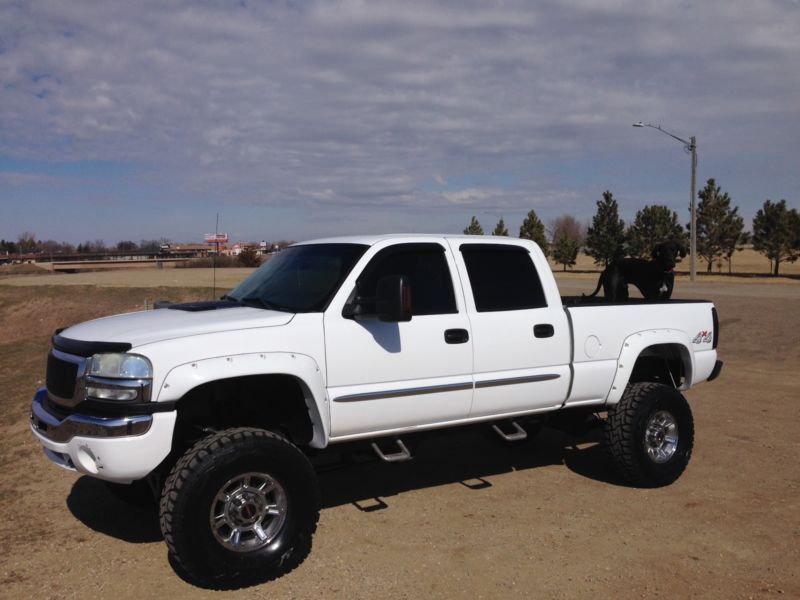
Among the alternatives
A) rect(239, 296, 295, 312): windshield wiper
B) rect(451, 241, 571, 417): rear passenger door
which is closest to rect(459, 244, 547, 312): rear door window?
rect(451, 241, 571, 417): rear passenger door

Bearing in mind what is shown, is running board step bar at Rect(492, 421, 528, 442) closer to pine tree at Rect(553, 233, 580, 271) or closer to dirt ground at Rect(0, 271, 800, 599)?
dirt ground at Rect(0, 271, 800, 599)

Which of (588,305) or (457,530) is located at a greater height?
(588,305)

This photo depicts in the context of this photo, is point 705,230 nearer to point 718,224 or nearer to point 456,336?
point 718,224

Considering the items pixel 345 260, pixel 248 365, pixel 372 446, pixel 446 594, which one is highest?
pixel 345 260

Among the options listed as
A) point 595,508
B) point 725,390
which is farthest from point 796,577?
point 725,390

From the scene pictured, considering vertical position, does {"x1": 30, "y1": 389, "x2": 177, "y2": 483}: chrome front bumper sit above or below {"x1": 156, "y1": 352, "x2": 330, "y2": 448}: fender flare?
below

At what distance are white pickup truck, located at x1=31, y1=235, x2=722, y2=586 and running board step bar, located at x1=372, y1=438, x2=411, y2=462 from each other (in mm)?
14

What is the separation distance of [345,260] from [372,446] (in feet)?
4.26

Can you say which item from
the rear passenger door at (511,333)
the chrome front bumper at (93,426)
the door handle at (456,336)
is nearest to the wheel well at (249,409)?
the chrome front bumper at (93,426)

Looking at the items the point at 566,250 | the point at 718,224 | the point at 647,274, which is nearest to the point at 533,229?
the point at 566,250

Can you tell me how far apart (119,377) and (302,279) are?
1.56 meters

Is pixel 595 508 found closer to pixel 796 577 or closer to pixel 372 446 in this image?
pixel 796 577

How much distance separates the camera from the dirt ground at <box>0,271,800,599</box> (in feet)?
14.3

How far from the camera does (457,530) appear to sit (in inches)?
204
